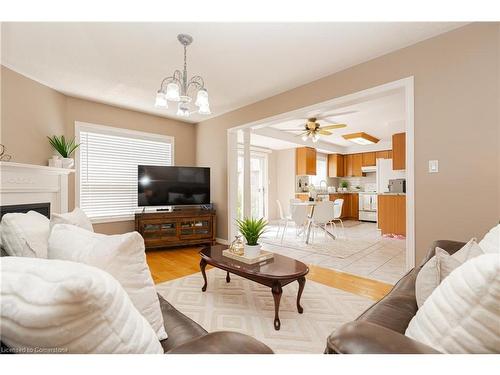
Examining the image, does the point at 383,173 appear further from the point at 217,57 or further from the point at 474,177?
the point at 217,57

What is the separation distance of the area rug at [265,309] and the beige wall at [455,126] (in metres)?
0.99

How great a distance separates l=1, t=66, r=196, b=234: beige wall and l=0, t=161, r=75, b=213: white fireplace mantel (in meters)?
0.35

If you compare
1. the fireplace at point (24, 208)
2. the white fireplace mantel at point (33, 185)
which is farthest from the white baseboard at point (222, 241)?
the fireplace at point (24, 208)

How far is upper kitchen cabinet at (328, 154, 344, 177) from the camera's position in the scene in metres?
8.03

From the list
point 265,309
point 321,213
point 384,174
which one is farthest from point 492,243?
point 384,174

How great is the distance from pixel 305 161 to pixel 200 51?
4.96 meters

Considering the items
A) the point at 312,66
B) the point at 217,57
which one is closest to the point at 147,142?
the point at 217,57

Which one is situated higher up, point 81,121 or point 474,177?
point 81,121

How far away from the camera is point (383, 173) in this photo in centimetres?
602

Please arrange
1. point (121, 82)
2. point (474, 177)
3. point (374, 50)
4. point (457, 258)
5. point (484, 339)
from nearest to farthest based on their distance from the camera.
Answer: point (484, 339) → point (457, 258) → point (474, 177) → point (374, 50) → point (121, 82)

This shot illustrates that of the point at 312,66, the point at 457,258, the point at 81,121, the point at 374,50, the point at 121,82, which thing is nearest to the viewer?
the point at 457,258

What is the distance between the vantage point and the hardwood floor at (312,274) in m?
2.52

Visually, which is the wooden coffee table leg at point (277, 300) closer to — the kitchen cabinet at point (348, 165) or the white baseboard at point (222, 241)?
the white baseboard at point (222, 241)
